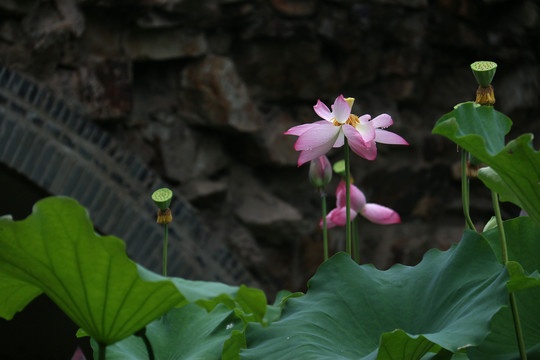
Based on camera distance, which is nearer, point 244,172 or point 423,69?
point 244,172

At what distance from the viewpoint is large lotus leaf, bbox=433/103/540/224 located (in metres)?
0.40

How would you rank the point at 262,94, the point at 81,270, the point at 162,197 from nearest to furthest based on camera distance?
the point at 81,270, the point at 162,197, the point at 262,94

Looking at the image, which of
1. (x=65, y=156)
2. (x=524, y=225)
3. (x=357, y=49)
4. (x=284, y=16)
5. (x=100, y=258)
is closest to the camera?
(x=100, y=258)

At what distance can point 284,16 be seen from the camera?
2297 mm

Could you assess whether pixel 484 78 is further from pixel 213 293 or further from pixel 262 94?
pixel 262 94

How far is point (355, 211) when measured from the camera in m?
0.75

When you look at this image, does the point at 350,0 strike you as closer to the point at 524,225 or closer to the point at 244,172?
the point at 244,172

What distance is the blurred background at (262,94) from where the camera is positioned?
1.98 metres

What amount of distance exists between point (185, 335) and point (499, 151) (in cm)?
26

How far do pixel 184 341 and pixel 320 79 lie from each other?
1.97 metres

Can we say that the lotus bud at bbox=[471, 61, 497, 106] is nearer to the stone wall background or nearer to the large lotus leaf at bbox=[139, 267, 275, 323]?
the large lotus leaf at bbox=[139, 267, 275, 323]

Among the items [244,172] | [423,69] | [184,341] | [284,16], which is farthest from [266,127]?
[184,341]

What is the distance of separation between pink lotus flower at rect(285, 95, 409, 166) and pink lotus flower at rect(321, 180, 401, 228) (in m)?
0.14

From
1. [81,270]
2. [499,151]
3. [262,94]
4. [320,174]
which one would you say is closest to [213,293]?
[81,270]
